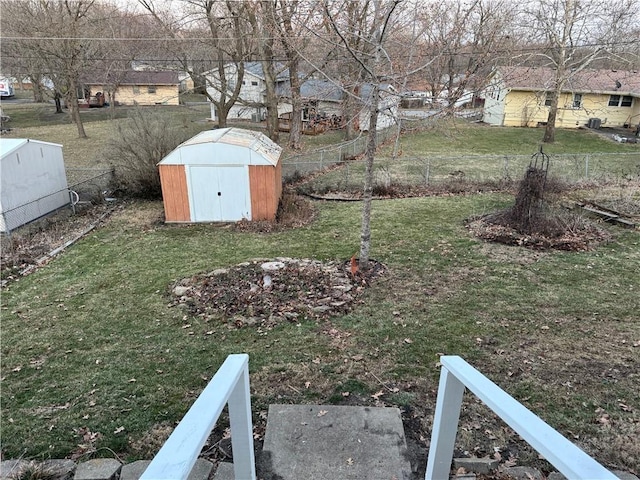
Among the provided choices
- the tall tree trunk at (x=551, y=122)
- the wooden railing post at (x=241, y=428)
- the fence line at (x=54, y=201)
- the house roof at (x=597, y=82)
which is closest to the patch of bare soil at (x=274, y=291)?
the wooden railing post at (x=241, y=428)

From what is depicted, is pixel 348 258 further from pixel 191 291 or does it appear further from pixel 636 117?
pixel 636 117

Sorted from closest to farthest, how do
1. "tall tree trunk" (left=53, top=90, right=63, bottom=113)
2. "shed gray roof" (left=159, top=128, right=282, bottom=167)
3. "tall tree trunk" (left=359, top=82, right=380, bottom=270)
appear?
"tall tree trunk" (left=359, top=82, right=380, bottom=270) < "shed gray roof" (left=159, top=128, right=282, bottom=167) < "tall tree trunk" (left=53, top=90, right=63, bottom=113)

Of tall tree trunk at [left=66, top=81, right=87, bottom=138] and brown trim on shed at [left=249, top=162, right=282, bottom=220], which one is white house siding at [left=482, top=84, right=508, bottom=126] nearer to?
Answer: brown trim on shed at [left=249, top=162, right=282, bottom=220]

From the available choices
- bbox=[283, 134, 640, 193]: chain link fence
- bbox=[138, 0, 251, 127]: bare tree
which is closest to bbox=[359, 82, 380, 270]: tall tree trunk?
bbox=[283, 134, 640, 193]: chain link fence

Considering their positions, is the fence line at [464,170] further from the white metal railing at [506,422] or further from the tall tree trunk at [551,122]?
the white metal railing at [506,422]

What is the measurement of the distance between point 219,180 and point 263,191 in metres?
1.30

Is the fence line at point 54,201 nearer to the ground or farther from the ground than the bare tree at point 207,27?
nearer to the ground

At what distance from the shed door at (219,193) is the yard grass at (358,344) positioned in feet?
8.96

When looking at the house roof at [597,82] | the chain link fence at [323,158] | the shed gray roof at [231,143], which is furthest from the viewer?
the house roof at [597,82]

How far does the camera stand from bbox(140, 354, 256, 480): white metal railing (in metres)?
1.29

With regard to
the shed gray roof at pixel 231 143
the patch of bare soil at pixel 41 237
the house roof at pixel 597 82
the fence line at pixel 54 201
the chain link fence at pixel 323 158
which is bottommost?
the patch of bare soil at pixel 41 237

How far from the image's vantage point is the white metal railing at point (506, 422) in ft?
4.29

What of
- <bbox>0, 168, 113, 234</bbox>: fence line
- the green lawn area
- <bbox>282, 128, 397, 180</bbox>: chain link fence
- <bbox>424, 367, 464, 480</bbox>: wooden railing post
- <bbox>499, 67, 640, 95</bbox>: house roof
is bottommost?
the green lawn area

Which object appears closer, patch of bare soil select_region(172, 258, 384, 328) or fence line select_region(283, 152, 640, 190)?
patch of bare soil select_region(172, 258, 384, 328)
